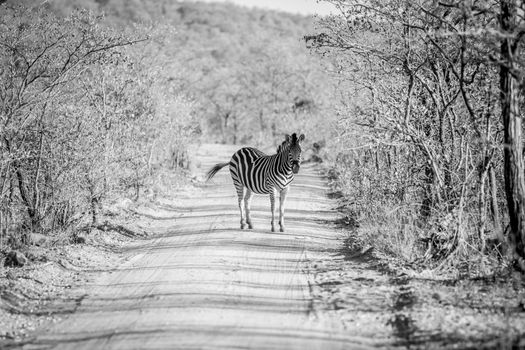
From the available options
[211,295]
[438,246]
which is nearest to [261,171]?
[438,246]

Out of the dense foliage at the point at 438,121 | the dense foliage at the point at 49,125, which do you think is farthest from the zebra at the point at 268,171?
the dense foliage at the point at 49,125

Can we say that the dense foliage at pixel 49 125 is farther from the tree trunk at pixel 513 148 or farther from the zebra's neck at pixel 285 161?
the tree trunk at pixel 513 148

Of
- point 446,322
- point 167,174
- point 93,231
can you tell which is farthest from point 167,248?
point 167,174

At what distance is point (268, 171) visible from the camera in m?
13.3

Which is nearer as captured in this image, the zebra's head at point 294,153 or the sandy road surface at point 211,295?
the sandy road surface at point 211,295

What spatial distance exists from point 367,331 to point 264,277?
2.68m

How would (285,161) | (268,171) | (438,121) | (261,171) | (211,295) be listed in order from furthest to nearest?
(261,171), (268,171), (285,161), (438,121), (211,295)

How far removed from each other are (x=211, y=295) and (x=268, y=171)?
562cm

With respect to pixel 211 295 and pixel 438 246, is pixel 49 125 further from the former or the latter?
pixel 438 246

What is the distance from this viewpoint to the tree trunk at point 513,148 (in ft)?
25.6

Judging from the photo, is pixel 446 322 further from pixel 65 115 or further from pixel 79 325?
pixel 65 115

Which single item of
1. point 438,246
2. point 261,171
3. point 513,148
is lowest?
point 438,246

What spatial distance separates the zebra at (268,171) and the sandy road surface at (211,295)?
0.66 m

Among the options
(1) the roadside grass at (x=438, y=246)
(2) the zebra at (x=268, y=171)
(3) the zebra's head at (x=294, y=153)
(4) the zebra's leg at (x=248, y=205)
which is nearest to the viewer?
(1) the roadside grass at (x=438, y=246)
